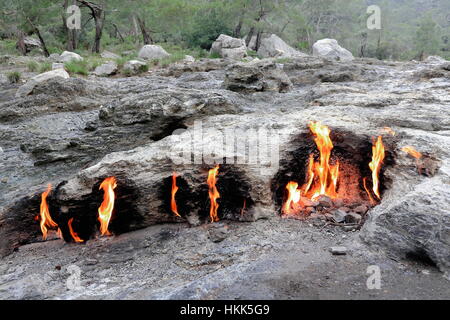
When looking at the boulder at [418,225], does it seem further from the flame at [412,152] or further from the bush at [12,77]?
the bush at [12,77]

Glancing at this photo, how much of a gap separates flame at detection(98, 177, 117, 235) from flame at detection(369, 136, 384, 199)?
384cm

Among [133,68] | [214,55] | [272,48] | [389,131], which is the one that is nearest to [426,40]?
[272,48]

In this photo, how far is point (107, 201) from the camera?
4.96 metres

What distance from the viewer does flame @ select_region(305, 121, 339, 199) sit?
529 centimetres

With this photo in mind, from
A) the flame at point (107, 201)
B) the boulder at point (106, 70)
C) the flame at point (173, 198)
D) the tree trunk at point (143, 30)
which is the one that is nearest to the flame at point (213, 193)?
the flame at point (173, 198)

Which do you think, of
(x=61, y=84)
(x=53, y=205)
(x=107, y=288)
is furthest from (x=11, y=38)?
(x=107, y=288)

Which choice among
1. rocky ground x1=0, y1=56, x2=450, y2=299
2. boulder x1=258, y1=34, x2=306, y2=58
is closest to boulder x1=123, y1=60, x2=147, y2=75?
rocky ground x1=0, y1=56, x2=450, y2=299

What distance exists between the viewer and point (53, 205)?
16.7ft

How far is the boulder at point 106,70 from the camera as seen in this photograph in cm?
1364

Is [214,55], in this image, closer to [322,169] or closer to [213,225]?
[322,169]

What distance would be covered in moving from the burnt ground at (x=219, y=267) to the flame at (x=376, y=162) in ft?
3.29

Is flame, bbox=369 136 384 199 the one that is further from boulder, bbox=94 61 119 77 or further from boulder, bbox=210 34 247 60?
boulder, bbox=210 34 247 60

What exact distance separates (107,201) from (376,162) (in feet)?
13.2
